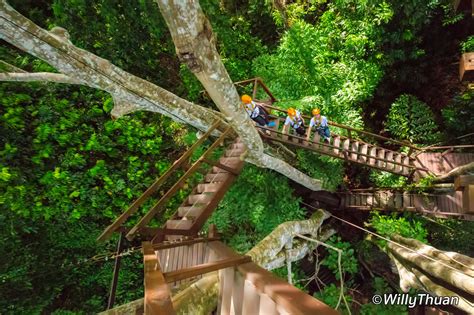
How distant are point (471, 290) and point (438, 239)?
488 cm

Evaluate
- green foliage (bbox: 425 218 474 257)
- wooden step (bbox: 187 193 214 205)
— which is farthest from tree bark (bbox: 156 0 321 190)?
green foliage (bbox: 425 218 474 257)

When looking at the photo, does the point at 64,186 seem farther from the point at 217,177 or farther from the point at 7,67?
the point at 217,177

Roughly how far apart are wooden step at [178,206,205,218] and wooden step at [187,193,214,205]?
149 millimetres

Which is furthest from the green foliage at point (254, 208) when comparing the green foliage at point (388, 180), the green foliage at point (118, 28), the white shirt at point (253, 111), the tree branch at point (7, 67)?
the tree branch at point (7, 67)

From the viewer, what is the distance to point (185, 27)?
2.19 m

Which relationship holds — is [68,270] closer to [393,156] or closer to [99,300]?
[99,300]

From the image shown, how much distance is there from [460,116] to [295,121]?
18.2ft

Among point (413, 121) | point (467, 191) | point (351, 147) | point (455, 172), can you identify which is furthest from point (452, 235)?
point (467, 191)

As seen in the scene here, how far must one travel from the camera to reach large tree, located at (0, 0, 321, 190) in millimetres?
2250

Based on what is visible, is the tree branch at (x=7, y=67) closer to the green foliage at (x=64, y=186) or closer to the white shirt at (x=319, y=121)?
the green foliage at (x=64, y=186)

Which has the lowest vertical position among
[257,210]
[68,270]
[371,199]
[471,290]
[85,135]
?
[68,270]

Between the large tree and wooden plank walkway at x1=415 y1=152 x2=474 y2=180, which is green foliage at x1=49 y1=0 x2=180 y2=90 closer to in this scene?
the large tree

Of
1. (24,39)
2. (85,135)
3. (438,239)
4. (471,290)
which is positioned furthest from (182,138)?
(438,239)

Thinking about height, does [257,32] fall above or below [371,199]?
above
